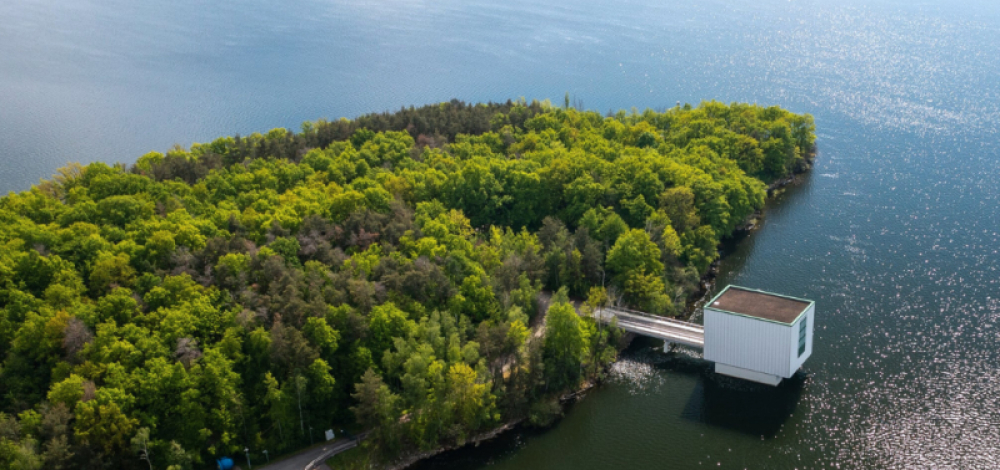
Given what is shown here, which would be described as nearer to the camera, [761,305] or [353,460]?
[353,460]

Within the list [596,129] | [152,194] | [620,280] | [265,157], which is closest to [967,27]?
[596,129]

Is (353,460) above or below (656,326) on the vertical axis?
below

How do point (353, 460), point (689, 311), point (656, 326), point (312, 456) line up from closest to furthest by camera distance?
1. point (353, 460)
2. point (312, 456)
3. point (656, 326)
4. point (689, 311)

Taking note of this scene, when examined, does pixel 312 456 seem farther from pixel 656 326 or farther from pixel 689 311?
pixel 689 311

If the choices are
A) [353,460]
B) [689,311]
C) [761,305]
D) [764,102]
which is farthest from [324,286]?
[764,102]

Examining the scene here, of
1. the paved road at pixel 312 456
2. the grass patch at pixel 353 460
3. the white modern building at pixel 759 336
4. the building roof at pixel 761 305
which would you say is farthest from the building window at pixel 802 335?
the paved road at pixel 312 456
